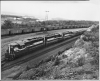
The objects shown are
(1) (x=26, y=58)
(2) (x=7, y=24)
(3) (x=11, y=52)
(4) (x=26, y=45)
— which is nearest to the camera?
(2) (x=7, y=24)

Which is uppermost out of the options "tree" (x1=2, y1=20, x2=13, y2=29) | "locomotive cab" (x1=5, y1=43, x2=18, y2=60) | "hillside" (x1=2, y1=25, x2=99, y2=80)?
"tree" (x1=2, y1=20, x2=13, y2=29)

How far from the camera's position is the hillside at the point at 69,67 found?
488 centimetres

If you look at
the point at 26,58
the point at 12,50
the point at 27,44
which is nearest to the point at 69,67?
the point at 26,58

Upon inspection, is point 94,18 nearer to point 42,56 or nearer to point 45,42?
point 45,42

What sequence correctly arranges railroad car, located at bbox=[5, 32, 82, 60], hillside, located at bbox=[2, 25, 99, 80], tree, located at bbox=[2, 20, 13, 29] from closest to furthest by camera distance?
hillside, located at bbox=[2, 25, 99, 80], tree, located at bbox=[2, 20, 13, 29], railroad car, located at bbox=[5, 32, 82, 60]

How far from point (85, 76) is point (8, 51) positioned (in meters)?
3.57

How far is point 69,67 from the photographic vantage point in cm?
518

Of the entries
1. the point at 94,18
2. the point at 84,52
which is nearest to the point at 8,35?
the point at 84,52

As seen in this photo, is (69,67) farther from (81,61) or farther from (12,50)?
(12,50)

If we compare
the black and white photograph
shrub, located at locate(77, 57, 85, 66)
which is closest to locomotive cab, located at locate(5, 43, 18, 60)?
the black and white photograph

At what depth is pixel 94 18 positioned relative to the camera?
568cm

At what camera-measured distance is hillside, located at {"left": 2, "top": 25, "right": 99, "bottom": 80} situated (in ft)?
16.0

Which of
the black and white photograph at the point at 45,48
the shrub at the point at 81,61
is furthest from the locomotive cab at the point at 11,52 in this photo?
the shrub at the point at 81,61

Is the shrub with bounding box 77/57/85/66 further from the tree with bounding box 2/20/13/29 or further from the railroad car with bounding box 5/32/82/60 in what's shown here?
the tree with bounding box 2/20/13/29
